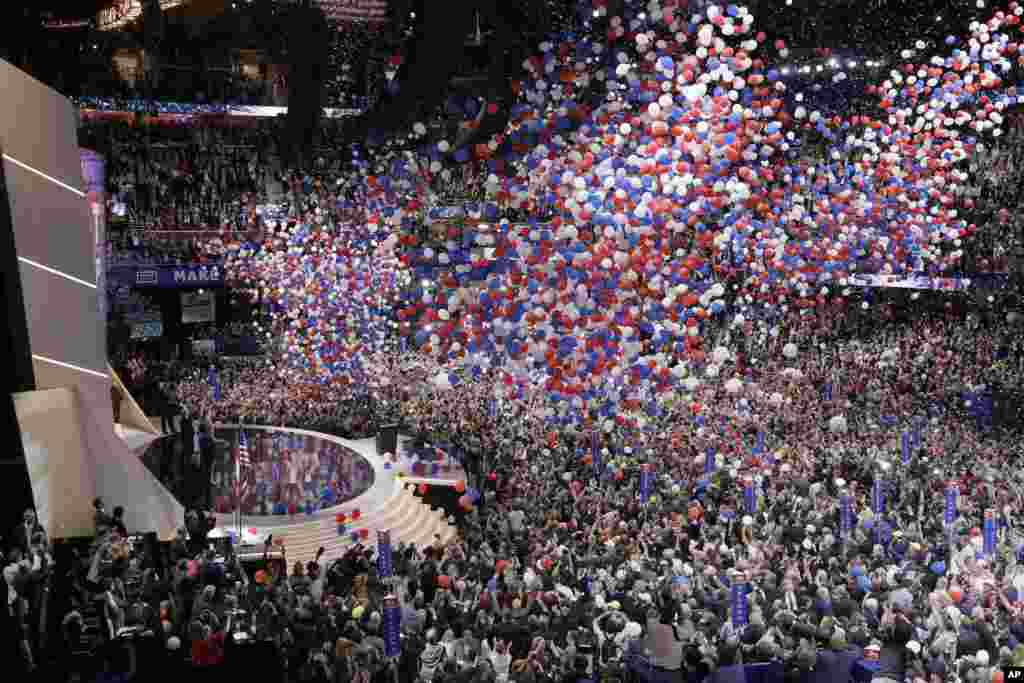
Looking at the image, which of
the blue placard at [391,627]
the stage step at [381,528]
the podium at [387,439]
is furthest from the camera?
the podium at [387,439]

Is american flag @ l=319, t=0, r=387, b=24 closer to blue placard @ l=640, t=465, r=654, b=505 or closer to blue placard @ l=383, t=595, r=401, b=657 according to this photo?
blue placard @ l=640, t=465, r=654, b=505

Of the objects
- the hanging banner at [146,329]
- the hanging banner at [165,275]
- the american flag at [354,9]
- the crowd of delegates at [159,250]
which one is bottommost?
the hanging banner at [146,329]

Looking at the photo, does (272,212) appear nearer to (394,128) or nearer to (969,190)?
(394,128)

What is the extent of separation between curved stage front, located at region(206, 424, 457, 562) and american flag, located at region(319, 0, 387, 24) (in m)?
7.50

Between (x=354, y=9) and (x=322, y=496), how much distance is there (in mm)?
8891

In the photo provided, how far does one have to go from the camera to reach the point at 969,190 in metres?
21.1

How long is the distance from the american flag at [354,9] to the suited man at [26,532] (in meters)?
10.6

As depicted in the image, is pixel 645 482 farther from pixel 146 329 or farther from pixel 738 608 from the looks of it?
pixel 146 329

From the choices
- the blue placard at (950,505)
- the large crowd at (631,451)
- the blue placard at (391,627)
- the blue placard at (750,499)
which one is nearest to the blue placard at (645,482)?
the large crowd at (631,451)

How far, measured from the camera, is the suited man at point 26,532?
25.1 feet

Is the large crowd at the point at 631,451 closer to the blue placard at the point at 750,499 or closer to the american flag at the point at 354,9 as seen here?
the blue placard at the point at 750,499

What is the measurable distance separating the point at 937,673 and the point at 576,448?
6.58m

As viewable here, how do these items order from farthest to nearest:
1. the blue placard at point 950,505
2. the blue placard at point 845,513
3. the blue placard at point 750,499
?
the blue placard at point 750,499 → the blue placard at point 950,505 → the blue placard at point 845,513

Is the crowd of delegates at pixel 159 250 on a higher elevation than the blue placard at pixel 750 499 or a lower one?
higher
